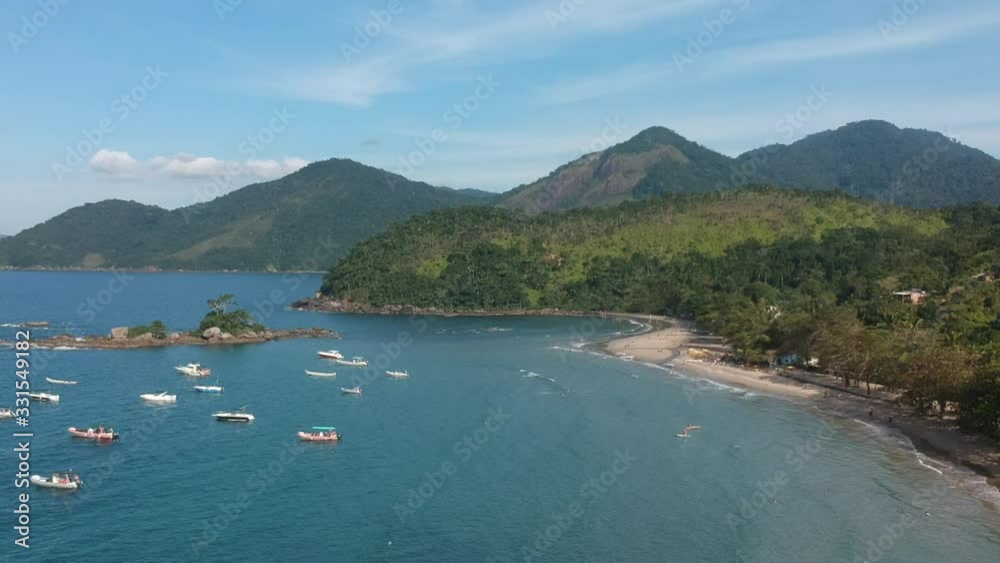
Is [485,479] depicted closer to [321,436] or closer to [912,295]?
[321,436]

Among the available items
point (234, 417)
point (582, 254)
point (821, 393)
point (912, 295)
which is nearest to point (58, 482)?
point (234, 417)

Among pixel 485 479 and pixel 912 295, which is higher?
pixel 912 295

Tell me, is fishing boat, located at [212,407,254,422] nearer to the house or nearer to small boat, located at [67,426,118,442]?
small boat, located at [67,426,118,442]

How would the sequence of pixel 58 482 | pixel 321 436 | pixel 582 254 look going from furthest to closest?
pixel 582 254
pixel 321 436
pixel 58 482

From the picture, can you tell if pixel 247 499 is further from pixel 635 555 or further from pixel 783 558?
pixel 783 558

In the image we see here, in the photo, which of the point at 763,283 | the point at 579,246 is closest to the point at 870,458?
the point at 763,283

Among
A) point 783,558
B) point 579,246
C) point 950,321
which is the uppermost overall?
point 579,246
